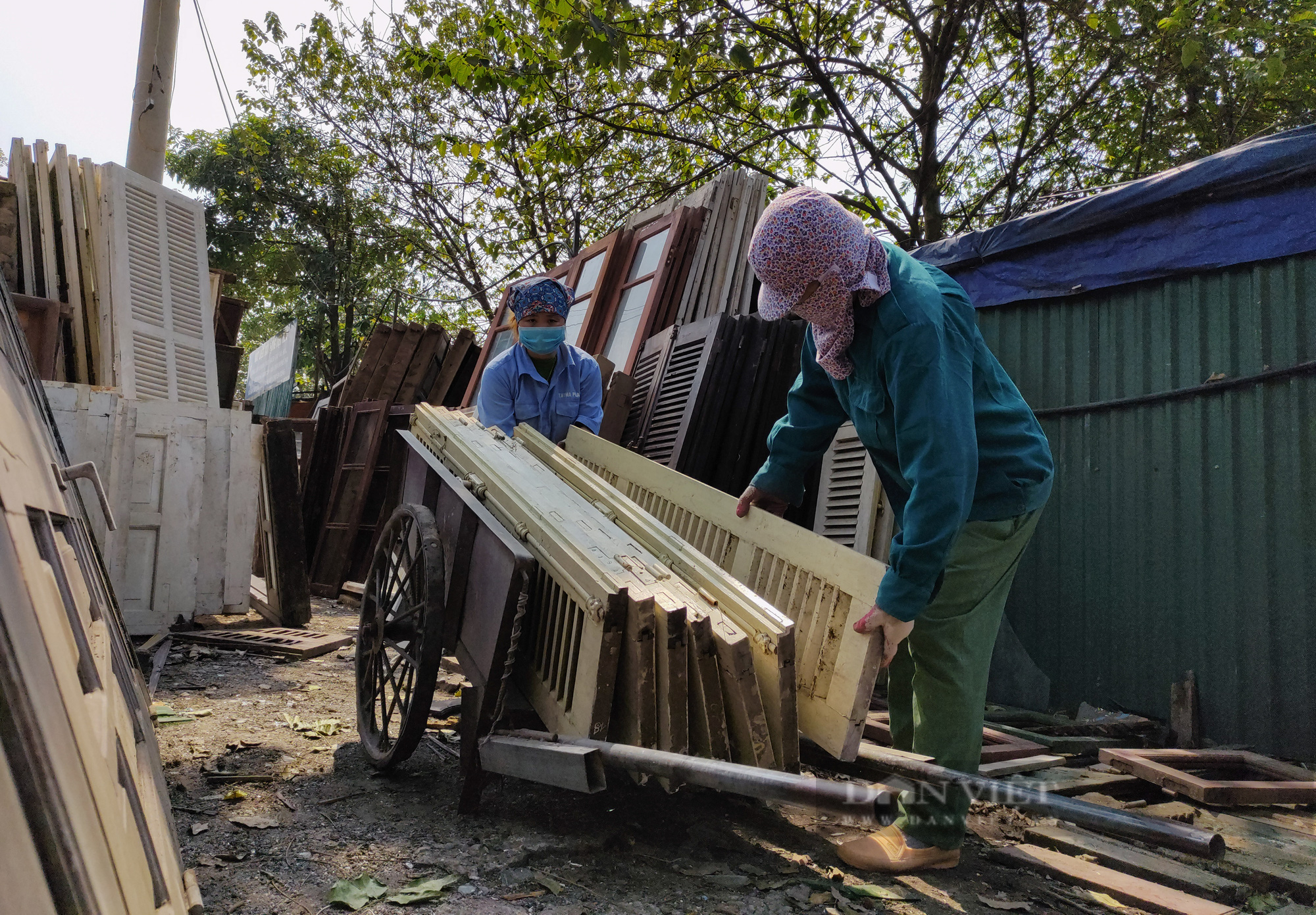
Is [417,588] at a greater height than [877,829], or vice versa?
[417,588]

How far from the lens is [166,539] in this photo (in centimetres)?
601

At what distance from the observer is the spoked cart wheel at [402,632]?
303cm

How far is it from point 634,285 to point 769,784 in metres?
6.07

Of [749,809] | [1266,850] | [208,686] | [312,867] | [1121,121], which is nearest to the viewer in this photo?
[312,867]

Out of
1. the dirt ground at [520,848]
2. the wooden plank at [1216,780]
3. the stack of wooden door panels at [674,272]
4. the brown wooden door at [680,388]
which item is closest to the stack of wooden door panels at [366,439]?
the stack of wooden door panels at [674,272]

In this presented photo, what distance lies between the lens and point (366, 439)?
8.81m

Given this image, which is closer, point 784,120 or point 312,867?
point 312,867

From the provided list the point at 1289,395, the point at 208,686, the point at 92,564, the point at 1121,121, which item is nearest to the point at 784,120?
the point at 1121,121

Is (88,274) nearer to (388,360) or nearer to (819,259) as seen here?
(388,360)

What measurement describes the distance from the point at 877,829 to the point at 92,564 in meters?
2.52

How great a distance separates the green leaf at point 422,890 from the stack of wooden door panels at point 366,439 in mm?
5068

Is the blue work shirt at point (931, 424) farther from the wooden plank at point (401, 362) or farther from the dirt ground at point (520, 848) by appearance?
the wooden plank at point (401, 362)

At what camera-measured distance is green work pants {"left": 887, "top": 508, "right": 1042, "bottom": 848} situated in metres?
2.48

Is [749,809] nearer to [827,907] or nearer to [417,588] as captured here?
[827,907]
